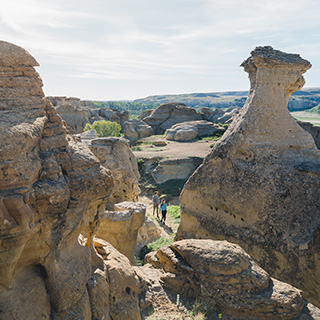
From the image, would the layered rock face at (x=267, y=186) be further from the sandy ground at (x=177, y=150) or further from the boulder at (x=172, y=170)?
the sandy ground at (x=177, y=150)

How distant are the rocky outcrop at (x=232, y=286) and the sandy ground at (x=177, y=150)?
1412 cm

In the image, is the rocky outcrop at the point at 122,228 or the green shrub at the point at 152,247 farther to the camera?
the green shrub at the point at 152,247

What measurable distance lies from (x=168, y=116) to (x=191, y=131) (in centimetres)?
811

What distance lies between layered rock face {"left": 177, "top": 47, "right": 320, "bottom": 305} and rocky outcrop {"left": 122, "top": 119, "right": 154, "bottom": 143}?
23356 millimetres

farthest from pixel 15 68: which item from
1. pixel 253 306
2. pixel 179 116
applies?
pixel 179 116

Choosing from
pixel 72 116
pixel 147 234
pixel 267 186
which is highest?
pixel 72 116

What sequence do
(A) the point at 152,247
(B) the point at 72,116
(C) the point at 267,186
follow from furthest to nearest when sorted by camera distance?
(B) the point at 72,116, (A) the point at 152,247, (C) the point at 267,186

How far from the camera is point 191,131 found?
2953cm

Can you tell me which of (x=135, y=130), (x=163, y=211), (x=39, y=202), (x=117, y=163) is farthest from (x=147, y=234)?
(x=135, y=130)

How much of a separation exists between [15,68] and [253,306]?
15.4ft

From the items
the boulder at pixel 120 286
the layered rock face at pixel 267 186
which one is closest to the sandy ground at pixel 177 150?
the layered rock face at pixel 267 186

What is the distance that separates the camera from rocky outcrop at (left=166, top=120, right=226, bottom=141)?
29219mm

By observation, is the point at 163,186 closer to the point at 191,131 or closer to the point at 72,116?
the point at 191,131

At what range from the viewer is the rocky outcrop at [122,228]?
23.4ft
